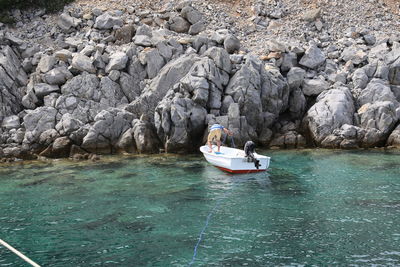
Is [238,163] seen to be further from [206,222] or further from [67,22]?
[67,22]

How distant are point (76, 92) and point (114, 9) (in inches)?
510

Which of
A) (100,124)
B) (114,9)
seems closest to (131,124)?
(100,124)

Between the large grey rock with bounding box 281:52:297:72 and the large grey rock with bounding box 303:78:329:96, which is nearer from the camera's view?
the large grey rock with bounding box 303:78:329:96

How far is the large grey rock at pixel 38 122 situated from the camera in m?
29.1

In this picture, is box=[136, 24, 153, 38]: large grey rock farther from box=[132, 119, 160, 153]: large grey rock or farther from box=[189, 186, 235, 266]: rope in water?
box=[189, 186, 235, 266]: rope in water

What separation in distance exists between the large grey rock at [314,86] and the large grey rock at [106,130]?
1422 centimetres

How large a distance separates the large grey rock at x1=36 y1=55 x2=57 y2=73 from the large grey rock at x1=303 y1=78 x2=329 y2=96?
20588 millimetres

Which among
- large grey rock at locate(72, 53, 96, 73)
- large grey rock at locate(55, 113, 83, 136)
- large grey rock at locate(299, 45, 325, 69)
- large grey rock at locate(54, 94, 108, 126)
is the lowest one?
large grey rock at locate(55, 113, 83, 136)

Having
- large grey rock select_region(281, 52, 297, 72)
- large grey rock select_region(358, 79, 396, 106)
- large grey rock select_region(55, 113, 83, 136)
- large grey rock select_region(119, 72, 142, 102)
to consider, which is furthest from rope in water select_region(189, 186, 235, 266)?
large grey rock select_region(281, 52, 297, 72)

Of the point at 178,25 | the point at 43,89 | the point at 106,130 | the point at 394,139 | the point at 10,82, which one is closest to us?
the point at 394,139

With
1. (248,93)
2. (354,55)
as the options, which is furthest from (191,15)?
(354,55)

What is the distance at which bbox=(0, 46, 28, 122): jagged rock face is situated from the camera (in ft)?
104

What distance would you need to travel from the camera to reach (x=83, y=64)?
1305 inches

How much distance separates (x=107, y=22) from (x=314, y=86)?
775 inches
